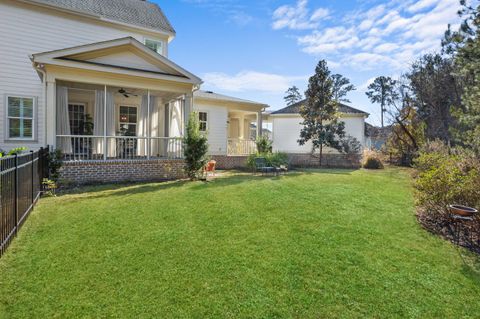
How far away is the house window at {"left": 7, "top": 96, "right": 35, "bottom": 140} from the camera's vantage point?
11766 mm

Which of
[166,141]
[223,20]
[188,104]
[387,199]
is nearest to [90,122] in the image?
[166,141]

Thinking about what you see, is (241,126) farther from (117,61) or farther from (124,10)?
(117,61)

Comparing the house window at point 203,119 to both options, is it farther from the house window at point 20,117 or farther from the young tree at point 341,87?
the young tree at point 341,87

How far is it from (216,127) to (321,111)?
22.9 feet

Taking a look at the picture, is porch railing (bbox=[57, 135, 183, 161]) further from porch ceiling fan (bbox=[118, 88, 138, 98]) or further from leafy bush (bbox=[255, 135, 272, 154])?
leafy bush (bbox=[255, 135, 272, 154])

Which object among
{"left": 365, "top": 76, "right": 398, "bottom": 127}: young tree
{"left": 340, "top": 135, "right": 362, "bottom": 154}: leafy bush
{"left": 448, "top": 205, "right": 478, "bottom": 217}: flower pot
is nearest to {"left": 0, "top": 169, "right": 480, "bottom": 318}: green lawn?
{"left": 448, "top": 205, "right": 478, "bottom": 217}: flower pot

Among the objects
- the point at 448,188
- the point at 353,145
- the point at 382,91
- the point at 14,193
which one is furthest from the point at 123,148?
the point at 382,91

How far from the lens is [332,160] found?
20672mm

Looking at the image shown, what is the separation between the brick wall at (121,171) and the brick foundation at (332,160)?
1109 cm

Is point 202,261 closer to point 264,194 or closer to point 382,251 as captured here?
point 382,251

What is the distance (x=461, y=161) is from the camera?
7965 mm

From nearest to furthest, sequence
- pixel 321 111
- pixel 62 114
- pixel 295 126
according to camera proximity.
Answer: pixel 62 114 → pixel 321 111 → pixel 295 126

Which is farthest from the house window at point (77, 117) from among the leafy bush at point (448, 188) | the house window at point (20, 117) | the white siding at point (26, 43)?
the leafy bush at point (448, 188)

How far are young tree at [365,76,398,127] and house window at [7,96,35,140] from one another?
81.1 ft
